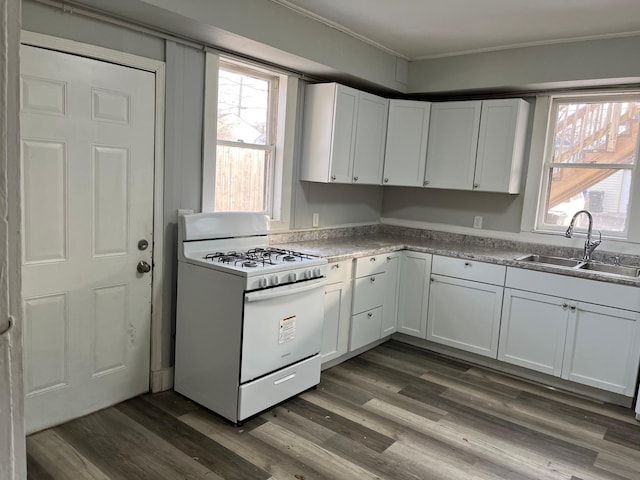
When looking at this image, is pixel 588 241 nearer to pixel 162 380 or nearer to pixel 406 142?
pixel 406 142

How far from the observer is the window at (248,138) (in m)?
3.16

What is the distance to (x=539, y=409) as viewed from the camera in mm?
3164

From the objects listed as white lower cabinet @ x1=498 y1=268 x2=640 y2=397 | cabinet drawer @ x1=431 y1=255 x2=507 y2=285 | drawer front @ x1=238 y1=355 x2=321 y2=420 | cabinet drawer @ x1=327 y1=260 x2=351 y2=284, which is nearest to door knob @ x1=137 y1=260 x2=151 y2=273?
drawer front @ x1=238 y1=355 x2=321 y2=420

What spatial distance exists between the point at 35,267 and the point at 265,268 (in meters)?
1.18

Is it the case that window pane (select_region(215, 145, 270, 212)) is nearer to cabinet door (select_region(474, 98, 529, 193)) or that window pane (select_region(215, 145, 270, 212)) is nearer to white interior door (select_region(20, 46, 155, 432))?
white interior door (select_region(20, 46, 155, 432))

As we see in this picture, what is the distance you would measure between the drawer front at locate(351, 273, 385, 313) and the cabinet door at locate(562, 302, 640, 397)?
1.39 meters

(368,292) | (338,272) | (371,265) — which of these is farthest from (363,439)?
(371,265)

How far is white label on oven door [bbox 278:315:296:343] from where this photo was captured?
2887 mm

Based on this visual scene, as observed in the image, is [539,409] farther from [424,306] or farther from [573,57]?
[573,57]

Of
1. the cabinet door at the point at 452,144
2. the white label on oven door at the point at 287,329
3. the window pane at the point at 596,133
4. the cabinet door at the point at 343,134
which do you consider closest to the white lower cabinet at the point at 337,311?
the white label on oven door at the point at 287,329

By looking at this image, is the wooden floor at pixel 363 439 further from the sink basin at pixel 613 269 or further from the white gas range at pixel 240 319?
the sink basin at pixel 613 269

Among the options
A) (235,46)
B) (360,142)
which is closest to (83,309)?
(235,46)

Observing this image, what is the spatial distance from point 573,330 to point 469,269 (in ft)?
2.74

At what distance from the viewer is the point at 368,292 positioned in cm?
377
